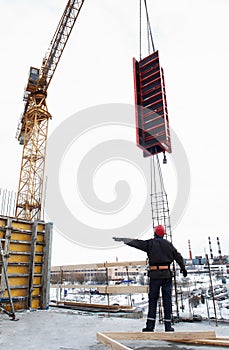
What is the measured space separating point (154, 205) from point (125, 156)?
14.3 feet

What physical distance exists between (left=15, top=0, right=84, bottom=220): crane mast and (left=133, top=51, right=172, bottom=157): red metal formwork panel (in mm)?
15168

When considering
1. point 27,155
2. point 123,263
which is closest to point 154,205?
point 123,263

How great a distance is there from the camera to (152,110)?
10680 millimetres

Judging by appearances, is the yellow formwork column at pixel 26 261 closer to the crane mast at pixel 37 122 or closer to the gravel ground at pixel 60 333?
the gravel ground at pixel 60 333

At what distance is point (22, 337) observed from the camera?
397 cm

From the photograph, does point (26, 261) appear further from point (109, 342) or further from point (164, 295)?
point (109, 342)

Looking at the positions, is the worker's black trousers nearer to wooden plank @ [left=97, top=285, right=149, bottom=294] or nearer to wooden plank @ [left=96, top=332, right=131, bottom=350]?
wooden plank @ [left=96, top=332, right=131, bottom=350]

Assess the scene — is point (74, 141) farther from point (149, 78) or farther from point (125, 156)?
point (149, 78)

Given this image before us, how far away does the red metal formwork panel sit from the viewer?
1024cm

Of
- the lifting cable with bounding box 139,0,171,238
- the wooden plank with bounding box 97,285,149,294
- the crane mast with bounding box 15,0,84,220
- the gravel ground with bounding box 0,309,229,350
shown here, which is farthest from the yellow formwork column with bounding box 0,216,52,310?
the crane mast with bounding box 15,0,84,220

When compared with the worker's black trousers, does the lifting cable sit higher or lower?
higher

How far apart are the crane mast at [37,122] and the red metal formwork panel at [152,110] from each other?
15168mm

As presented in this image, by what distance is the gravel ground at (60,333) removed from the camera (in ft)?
10.9

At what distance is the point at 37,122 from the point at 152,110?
1927cm
